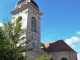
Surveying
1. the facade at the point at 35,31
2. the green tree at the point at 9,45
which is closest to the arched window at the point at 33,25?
the facade at the point at 35,31

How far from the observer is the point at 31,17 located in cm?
2598

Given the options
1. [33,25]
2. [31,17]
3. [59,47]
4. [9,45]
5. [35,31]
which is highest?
[31,17]

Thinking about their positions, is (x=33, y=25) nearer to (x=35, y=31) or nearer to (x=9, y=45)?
(x=35, y=31)

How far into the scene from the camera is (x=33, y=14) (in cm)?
2695

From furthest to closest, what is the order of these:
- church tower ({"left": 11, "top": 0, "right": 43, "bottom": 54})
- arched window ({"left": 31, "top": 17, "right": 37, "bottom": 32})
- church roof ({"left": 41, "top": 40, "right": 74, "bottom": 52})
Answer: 1. church roof ({"left": 41, "top": 40, "right": 74, "bottom": 52})
2. arched window ({"left": 31, "top": 17, "right": 37, "bottom": 32})
3. church tower ({"left": 11, "top": 0, "right": 43, "bottom": 54})

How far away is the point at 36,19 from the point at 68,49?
12.6 meters

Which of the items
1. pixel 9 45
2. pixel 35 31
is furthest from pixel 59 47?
pixel 9 45

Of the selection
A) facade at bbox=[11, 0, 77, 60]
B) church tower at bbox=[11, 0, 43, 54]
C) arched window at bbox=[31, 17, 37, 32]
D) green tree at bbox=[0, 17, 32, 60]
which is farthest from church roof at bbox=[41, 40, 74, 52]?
green tree at bbox=[0, 17, 32, 60]

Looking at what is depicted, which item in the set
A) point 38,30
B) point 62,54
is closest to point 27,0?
point 38,30

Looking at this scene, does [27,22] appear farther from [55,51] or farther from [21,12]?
[55,51]

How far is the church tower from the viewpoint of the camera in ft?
80.3

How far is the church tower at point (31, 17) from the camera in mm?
24473

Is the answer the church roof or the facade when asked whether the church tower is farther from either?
the church roof

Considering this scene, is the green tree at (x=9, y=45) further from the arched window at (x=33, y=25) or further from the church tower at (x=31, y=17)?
the arched window at (x=33, y=25)
